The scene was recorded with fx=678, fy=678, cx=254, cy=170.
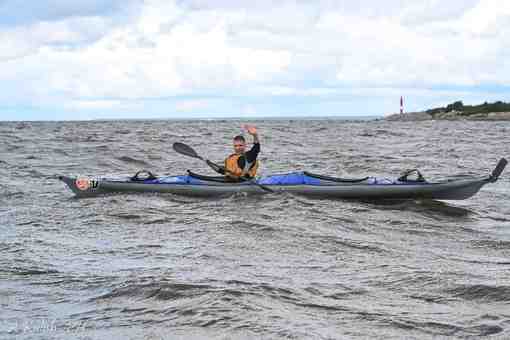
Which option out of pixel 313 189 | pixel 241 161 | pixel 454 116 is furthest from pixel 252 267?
pixel 454 116

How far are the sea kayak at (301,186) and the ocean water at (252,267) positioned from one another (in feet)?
0.60

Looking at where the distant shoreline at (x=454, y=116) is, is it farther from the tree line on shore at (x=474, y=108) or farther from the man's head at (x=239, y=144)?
the man's head at (x=239, y=144)

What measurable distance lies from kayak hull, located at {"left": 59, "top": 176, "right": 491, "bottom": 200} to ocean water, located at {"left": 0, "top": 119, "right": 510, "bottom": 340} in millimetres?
171

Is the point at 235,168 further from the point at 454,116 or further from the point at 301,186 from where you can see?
the point at 454,116

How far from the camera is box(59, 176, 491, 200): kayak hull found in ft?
33.6

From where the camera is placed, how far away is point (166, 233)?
8.12 meters

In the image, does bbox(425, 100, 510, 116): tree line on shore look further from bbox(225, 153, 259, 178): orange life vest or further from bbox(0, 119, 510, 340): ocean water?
bbox(225, 153, 259, 178): orange life vest

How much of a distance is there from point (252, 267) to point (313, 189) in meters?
4.44

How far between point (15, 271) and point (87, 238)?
1710 mm

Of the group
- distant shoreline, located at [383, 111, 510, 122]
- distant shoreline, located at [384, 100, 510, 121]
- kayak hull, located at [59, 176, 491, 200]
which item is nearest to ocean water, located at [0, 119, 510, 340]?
kayak hull, located at [59, 176, 491, 200]

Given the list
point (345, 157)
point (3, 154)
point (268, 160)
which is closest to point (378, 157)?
point (345, 157)

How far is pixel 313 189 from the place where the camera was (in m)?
10.6

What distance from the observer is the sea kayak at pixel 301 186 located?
10258mm

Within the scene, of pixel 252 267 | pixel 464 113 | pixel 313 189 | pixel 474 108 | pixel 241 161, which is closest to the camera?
pixel 252 267
